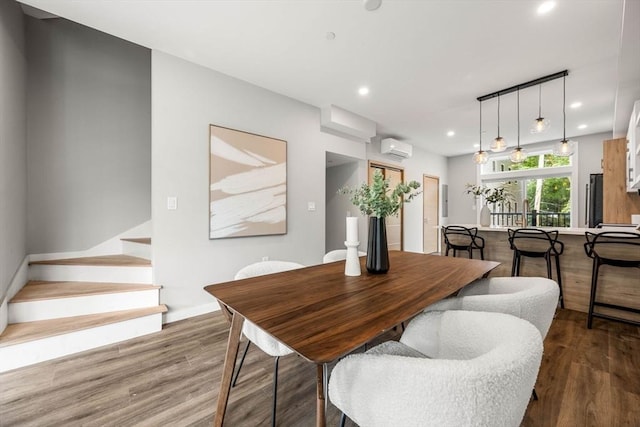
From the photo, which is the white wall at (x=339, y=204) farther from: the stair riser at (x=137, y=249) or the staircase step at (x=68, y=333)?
the staircase step at (x=68, y=333)

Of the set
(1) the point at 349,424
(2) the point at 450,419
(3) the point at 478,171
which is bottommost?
(1) the point at 349,424

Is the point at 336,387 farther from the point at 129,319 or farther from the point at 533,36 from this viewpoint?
the point at 533,36

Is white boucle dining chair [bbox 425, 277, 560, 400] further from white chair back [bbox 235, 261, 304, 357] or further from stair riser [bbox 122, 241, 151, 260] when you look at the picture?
stair riser [bbox 122, 241, 151, 260]

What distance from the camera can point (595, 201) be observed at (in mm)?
4715

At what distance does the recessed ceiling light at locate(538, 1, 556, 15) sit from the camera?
6.35 ft

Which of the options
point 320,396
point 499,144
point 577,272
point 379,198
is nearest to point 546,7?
point 499,144

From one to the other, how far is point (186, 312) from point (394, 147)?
4463mm

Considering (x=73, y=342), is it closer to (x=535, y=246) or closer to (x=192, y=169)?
(x=192, y=169)

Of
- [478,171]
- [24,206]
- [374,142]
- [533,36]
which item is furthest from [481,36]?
[478,171]

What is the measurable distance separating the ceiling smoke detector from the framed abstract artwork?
1799 mm

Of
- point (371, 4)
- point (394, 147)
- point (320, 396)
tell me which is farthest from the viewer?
point (394, 147)

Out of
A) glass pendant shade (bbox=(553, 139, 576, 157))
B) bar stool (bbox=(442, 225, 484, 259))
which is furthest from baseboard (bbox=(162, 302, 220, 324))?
glass pendant shade (bbox=(553, 139, 576, 157))

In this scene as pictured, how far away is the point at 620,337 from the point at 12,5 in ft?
19.6

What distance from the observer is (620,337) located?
2.26 metres
